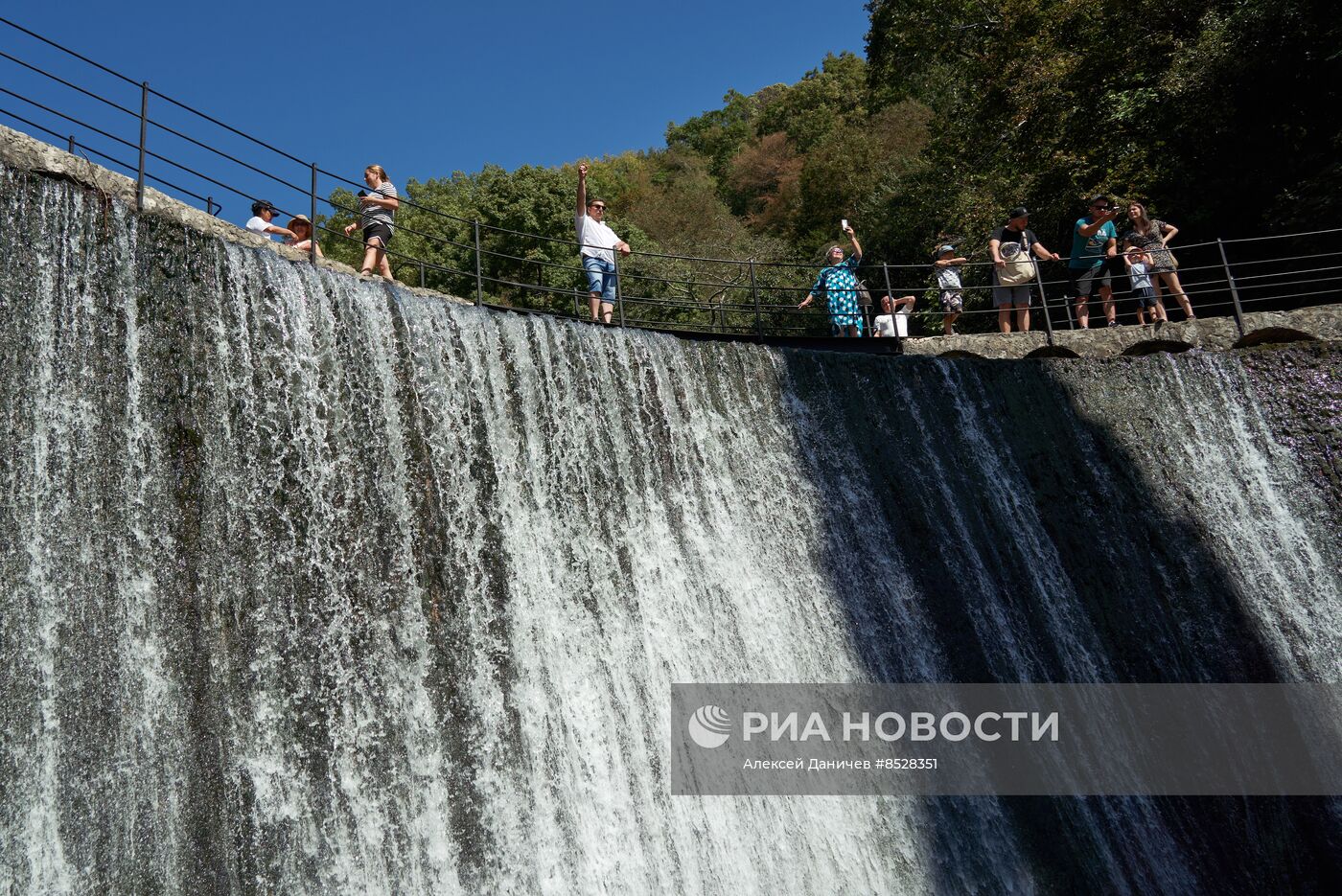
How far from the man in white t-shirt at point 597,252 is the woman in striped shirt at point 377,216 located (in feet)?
5.63

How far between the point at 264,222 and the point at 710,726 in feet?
17.7

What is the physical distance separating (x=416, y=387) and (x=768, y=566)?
9.76ft

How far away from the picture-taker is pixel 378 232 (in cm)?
883

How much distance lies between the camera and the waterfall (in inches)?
228

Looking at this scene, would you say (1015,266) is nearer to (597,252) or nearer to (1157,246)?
(1157,246)

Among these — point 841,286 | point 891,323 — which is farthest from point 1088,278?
point 841,286

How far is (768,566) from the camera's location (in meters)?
8.48

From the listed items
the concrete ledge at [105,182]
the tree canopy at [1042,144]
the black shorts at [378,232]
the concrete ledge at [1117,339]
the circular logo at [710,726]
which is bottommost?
the circular logo at [710,726]

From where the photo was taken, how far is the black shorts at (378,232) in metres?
8.78

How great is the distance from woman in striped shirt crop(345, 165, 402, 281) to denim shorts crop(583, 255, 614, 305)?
1.82m

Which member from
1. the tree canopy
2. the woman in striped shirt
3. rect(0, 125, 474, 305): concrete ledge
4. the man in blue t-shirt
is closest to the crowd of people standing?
the man in blue t-shirt

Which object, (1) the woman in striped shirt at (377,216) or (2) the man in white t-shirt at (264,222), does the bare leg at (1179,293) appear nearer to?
(1) the woman in striped shirt at (377,216)

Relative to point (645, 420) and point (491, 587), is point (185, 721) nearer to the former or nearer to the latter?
point (491, 587)

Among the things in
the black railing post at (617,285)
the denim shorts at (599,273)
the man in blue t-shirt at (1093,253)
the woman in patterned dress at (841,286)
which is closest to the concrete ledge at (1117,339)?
the man in blue t-shirt at (1093,253)
